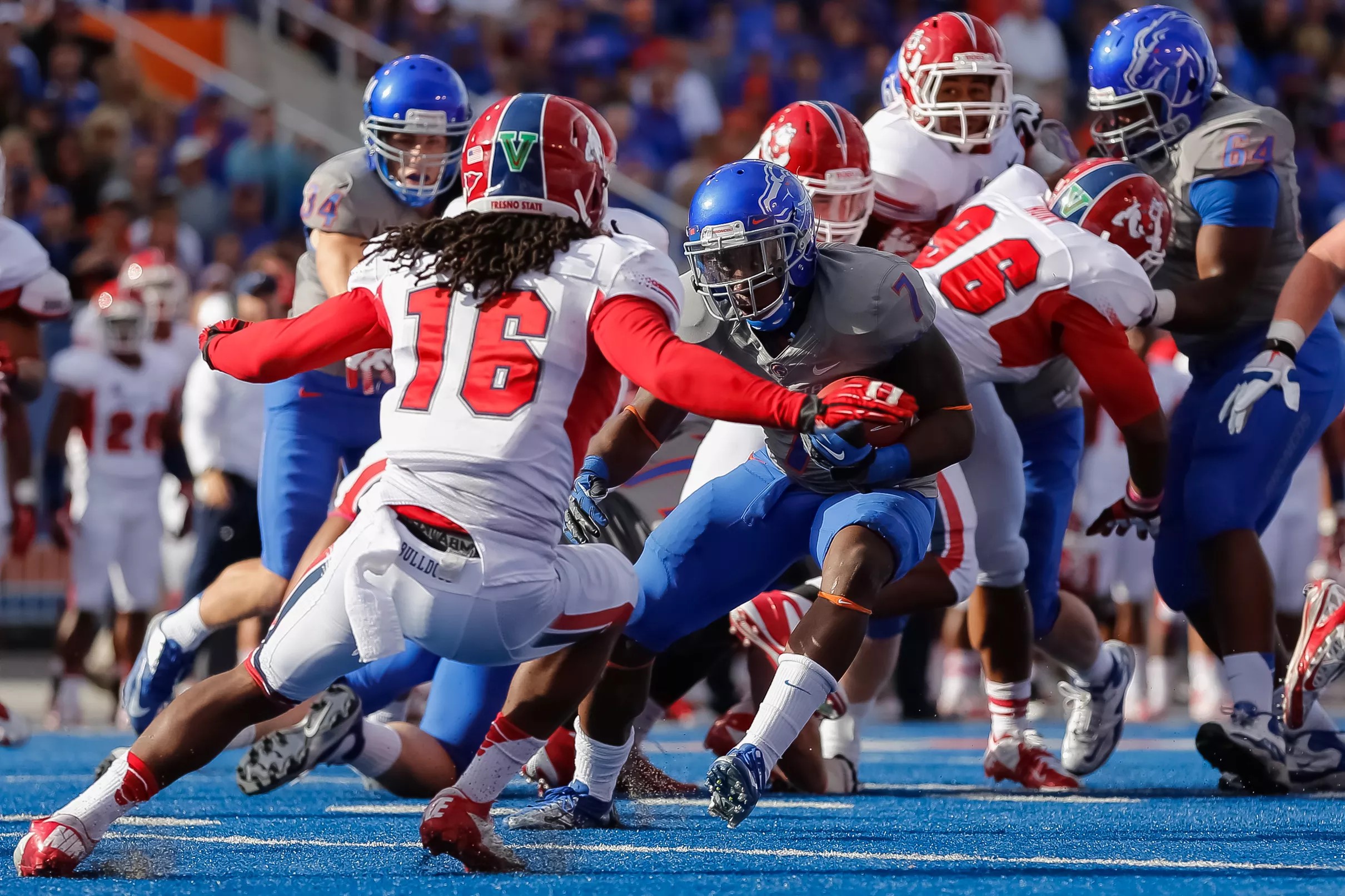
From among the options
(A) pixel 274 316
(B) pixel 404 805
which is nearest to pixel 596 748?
(B) pixel 404 805

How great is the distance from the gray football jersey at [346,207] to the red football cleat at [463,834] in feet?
6.64

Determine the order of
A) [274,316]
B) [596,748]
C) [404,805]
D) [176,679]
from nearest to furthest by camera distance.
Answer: [596,748]
[404,805]
[176,679]
[274,316]

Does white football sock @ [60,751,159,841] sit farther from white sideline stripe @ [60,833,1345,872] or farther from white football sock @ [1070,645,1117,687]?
white football sock @ [1070,645,1117,687]

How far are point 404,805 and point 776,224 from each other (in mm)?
1797

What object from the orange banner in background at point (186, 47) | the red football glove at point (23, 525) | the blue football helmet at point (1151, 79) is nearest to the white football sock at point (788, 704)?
the blue football helmet at point (1151, 79)

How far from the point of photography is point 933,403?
3857mm

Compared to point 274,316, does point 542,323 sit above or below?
above

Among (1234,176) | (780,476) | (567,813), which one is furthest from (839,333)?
(1234,176)

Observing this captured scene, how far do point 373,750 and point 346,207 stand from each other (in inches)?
65.4

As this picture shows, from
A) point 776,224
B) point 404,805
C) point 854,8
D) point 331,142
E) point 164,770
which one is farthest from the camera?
point 854,8

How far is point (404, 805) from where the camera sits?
4.52 m

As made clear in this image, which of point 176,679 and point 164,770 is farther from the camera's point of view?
point 176,679

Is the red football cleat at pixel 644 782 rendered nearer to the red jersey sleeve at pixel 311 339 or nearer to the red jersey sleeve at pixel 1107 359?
the red jersey sleeve at pixel 1107 359

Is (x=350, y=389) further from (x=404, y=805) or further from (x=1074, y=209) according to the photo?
(x=1074, y=209)
